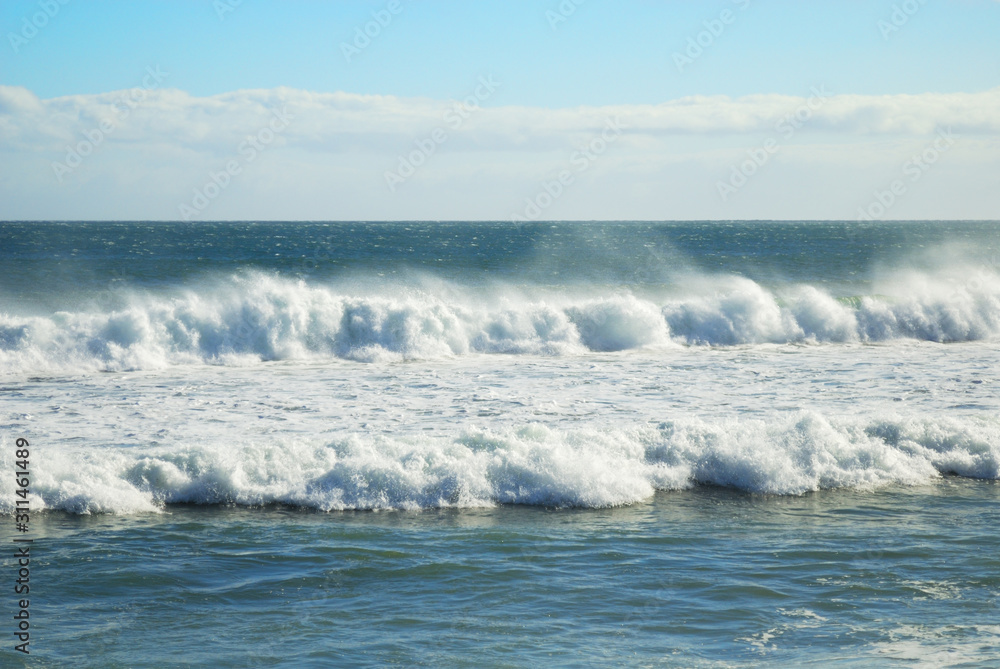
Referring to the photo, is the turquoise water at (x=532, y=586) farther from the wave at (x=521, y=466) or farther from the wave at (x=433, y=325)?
the wave at (x=433, y=325)

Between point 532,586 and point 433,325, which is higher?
point 433,325

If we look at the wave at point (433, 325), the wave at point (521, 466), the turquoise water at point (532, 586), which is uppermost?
the wave at point (433, 325)

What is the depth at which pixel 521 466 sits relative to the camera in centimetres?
1013

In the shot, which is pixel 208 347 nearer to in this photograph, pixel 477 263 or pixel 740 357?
pixel 740 357

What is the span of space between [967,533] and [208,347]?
Result: 15.4 metres

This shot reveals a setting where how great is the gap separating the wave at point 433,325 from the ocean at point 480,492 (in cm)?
10

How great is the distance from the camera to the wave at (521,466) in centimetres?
966

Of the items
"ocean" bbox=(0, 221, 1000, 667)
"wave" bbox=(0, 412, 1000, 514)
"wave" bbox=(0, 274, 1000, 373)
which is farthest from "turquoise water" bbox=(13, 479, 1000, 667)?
"wave" bbox=(0, 274, 1000, 373)

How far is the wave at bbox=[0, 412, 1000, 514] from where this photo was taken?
9.66 metres

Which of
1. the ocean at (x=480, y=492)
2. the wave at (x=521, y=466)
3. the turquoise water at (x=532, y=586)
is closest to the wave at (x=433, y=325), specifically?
the ocean at (x=480, y=492)

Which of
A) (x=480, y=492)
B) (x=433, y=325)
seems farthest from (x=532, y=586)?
(x=433, y=325)

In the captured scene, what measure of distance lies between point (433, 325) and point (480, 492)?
10.9 m

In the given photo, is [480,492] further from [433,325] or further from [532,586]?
[433,325]

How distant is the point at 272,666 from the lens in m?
5.75
